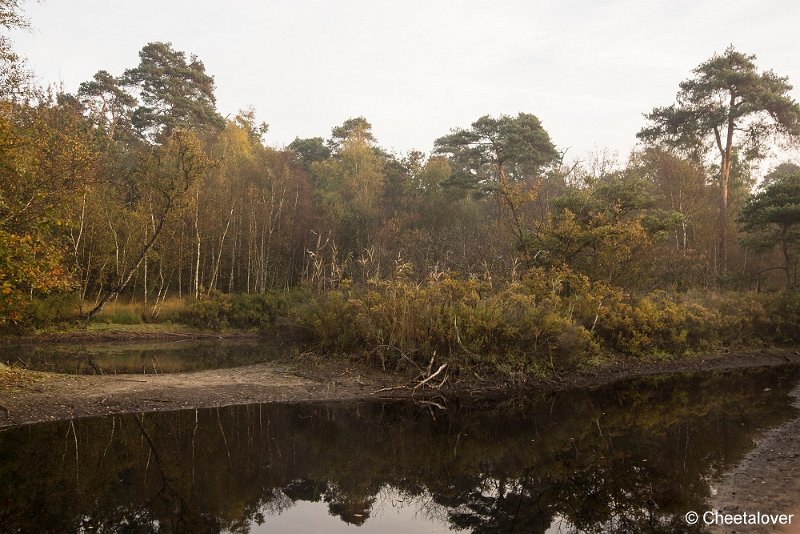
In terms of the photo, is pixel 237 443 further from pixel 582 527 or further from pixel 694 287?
pixel 694 287

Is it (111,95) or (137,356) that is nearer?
(137,356)

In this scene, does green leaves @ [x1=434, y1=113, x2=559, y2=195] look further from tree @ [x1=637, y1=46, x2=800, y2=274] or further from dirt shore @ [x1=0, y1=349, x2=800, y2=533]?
dirt shore @ [x1=0, y1=349, x2=800, y2=533]

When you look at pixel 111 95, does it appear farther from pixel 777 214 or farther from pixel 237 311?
pixel 777 214

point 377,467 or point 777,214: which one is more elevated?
point 777,214

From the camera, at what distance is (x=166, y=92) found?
127 ft

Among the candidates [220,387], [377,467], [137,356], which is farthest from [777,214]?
[137,356]

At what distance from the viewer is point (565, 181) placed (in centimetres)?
3706

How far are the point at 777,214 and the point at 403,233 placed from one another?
1823 centimetres

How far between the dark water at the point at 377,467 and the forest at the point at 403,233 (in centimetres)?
320

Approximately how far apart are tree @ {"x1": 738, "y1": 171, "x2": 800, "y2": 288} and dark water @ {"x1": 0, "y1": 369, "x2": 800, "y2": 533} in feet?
39.7

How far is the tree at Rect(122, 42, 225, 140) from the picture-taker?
37.8 m

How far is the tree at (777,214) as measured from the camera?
22375 millimetres

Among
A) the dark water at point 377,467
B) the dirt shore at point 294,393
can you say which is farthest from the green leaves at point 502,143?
the dark water at point 377,467

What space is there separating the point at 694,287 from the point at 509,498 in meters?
19.2
